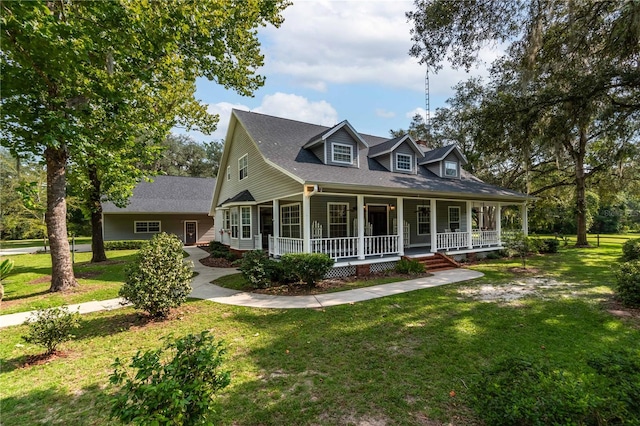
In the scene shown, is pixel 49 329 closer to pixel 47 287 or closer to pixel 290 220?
pixel 47 287

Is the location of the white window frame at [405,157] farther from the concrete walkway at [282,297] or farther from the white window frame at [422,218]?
the concrete walkway at [282,297]

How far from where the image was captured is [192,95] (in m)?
15.1

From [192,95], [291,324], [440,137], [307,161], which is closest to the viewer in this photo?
[291,324]

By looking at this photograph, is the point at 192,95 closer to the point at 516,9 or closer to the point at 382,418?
the point at 516,9

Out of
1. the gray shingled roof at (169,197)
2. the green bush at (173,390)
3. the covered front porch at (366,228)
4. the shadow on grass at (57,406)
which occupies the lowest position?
the shadow on grass at (57,406)

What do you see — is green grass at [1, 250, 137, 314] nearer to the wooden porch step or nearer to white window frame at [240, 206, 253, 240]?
white window frame at [240, 206, 253, 240]

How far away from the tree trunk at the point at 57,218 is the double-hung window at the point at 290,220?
821 cm

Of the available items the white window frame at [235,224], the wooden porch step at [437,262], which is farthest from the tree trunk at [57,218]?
the wooden porch step at [437,262]

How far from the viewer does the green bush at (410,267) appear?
1097cm

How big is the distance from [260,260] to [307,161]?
16.7 ft

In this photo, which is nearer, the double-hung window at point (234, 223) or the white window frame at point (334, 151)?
the white window frame at point (334, 151)

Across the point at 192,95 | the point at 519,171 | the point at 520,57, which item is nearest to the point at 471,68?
the point at 520,57

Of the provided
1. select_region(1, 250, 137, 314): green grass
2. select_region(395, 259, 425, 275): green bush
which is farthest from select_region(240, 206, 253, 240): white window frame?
select_region(395, 259, 425, 275): green bush

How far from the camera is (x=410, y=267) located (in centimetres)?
1098
